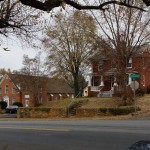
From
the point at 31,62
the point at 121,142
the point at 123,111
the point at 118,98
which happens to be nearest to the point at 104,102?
the point at 118,98

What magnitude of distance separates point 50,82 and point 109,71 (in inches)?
1604

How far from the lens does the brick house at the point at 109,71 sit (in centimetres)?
4694

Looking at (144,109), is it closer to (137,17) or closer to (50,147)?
(137,17)

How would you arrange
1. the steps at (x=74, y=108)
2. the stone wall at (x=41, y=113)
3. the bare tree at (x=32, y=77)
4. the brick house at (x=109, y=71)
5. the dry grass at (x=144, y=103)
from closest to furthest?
1. the dry grass at (x=144, y=103)
2. the steps at (x=74, y=108)
3. the stone wall at (x=41, y=113)
4. the brick house at (x=109, y=71)
5. the bare tree at (x=32, y=77)

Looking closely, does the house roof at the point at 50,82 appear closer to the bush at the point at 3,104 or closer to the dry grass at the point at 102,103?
the bush at the point at 3,104

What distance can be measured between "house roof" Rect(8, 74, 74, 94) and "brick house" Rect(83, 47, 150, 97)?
41.0ft

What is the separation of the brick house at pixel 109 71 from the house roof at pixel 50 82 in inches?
492

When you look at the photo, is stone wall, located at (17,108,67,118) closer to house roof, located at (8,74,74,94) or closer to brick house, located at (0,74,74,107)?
house roof, located at (8,74,74,94)

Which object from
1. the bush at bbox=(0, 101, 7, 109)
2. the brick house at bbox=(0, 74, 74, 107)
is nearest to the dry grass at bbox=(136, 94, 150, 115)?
the brick house at bbox=(0, 74, 74, 107)

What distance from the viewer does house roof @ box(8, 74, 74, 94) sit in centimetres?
7331

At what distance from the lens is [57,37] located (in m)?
60.6

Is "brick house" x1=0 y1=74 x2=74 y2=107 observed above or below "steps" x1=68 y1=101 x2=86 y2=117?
above

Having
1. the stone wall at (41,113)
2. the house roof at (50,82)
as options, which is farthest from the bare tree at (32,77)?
the stone wall at (41,113)

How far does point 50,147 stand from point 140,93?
1187 inches
